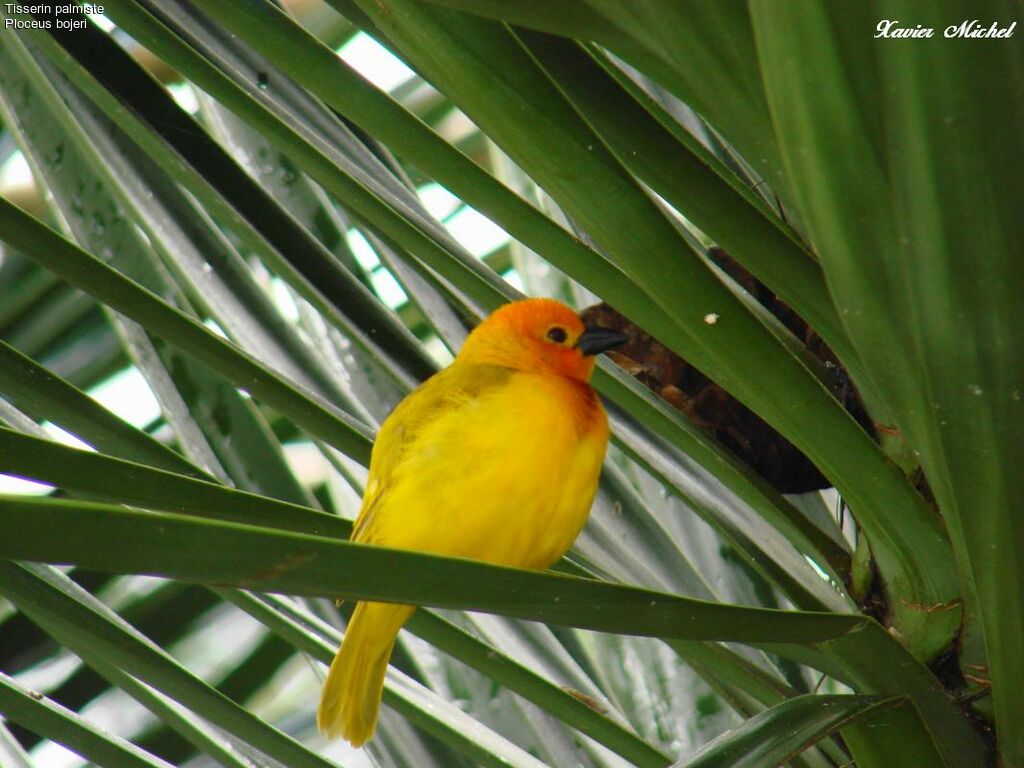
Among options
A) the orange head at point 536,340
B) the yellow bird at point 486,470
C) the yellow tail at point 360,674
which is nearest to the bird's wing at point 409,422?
the yellow bird at point 486,470

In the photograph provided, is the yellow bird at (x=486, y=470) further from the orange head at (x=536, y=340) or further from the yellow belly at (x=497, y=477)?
the orange head at (x=536, y=340)

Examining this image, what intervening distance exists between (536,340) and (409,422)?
330 mm

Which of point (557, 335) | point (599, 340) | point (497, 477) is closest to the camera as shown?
point (497, 477)

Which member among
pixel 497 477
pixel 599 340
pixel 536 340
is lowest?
pixel 497 477

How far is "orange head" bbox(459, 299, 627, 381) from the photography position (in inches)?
58.4

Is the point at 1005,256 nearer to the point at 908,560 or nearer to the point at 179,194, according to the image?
the point at 908,560

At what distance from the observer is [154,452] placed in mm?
872

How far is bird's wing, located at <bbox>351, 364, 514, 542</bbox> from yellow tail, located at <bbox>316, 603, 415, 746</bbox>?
11cm

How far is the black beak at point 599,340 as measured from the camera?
1.29m

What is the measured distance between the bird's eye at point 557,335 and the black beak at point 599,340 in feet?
0.46
